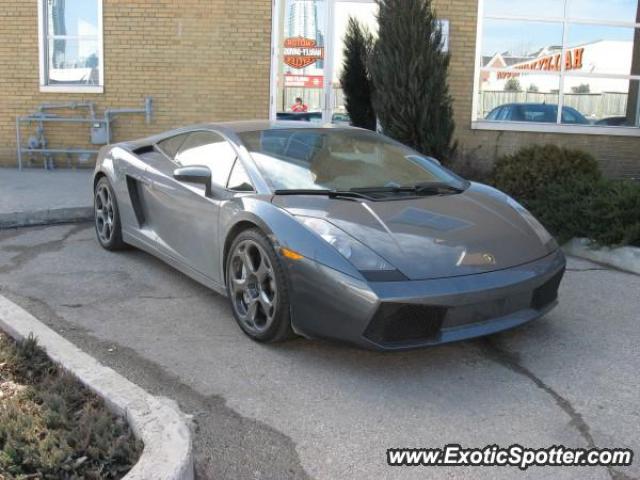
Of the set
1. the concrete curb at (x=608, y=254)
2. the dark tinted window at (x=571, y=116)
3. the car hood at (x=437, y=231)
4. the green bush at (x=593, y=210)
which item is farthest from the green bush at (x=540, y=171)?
the dark tinted window at (x=571, y=116)

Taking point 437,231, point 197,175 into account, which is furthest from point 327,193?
point 197,175

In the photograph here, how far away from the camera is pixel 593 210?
619 cm

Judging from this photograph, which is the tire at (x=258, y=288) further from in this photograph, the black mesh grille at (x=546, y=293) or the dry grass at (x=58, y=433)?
the black mesh grille at (x=546, y=293)

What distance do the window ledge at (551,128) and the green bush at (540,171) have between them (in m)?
3.02

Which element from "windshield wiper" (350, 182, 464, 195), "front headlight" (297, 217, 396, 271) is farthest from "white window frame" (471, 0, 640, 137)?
"front headlight" (297, 217, 396, 271)

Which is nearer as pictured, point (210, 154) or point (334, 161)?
point (334, 161)

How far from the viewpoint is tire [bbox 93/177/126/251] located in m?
5.78

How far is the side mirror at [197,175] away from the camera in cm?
436

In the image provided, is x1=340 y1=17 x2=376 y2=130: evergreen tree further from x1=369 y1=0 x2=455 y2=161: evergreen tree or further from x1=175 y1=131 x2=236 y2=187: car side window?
x1=175 y1=131 x2=236 y2=187: car side window

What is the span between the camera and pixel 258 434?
118 inches

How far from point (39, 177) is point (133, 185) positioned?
4814mm

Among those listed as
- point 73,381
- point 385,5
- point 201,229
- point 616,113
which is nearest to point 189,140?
point 201,229

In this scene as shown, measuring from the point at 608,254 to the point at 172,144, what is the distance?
152 inches

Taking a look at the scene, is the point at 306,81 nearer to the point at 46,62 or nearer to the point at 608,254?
the point at 46,62
